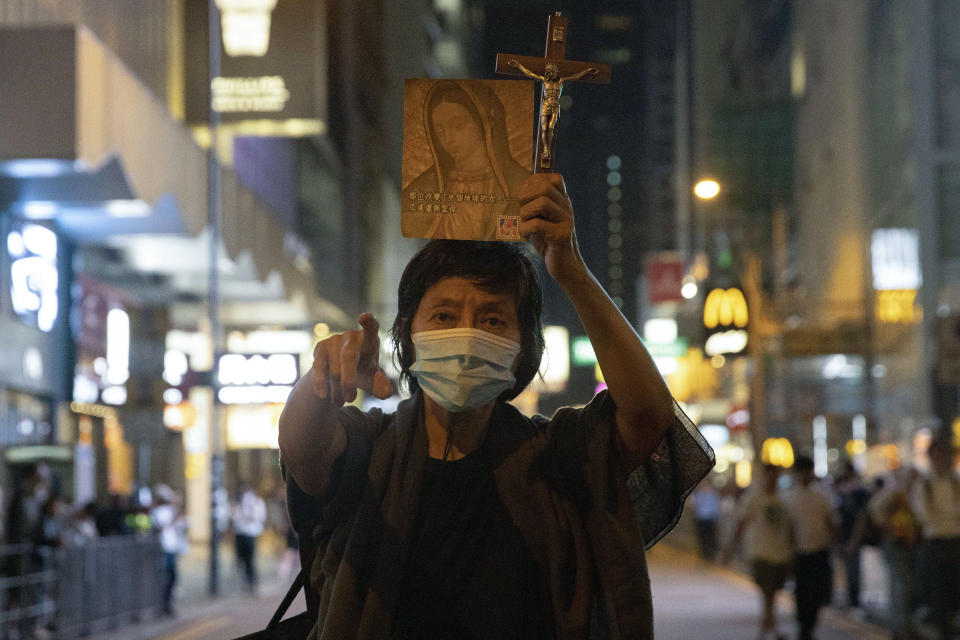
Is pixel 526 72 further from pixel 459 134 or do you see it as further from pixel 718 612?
pixel 718 612

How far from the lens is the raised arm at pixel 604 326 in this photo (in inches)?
106

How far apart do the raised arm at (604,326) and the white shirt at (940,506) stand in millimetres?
9992

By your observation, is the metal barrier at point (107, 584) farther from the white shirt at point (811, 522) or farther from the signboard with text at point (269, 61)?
the white shirt at point (811, 522)

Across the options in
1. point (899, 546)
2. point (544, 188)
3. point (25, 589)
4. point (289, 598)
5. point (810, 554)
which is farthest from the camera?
point (25, 589)

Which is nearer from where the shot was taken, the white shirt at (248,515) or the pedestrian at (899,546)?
the pedestrian at (899,546)

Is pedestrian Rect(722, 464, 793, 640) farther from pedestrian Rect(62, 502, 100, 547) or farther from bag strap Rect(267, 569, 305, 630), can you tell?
bag strap Rect(267, 569, 305, 630)

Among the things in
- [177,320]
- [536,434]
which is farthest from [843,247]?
[536,434]

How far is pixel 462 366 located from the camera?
2.88m

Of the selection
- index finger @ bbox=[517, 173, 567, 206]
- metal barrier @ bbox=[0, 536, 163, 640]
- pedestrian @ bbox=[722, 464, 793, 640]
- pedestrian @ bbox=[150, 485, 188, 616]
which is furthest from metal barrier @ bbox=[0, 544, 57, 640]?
index finger @ bbox=[517, 173, 567, 206]

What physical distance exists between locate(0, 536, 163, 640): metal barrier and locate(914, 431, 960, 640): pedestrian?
8287 mm

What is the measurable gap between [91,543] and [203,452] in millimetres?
27585

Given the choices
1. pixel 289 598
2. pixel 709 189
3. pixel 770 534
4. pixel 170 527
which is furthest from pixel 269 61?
pixel 289 598

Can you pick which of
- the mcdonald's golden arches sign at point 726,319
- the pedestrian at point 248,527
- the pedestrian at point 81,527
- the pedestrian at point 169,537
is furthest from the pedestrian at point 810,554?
the pedestrian at point 248,527

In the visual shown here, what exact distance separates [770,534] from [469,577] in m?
10.8
